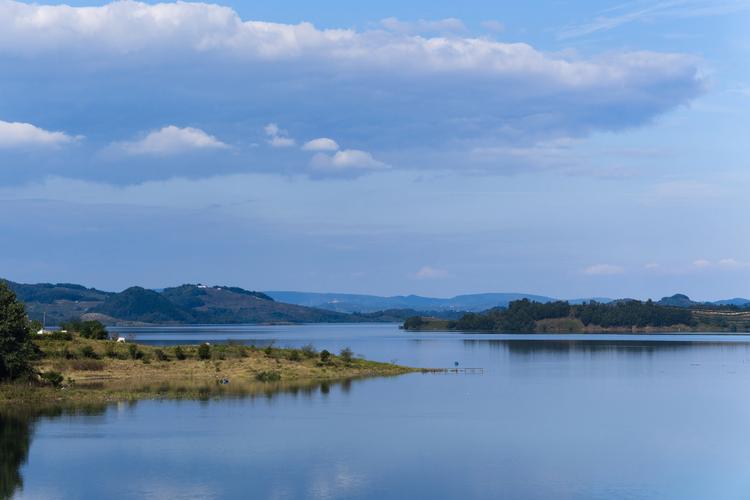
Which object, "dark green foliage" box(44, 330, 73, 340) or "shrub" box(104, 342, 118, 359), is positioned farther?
"dark green foliage" box(44, 330, 73, 340)

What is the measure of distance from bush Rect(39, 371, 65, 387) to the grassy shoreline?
0.21 meters

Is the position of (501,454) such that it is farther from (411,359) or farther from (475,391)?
(411,359)

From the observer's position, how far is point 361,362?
134 m

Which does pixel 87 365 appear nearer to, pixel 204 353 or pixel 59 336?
pixel 59 336

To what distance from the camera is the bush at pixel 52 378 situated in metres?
94.6

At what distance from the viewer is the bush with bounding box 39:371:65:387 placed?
94.6 m

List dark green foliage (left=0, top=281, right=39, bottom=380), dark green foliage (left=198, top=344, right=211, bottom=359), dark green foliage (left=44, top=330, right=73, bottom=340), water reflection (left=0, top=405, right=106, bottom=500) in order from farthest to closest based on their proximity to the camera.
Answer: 1. dark green foliage (left=198, top=344, right=211, bottom=359)
2. dark green foliage (left=44, top=330, right=73, bottom=340)
3. dark green foliage (left=0, top=281, right=39, bottom=380)
4. water reflection (left=0, top=405, right=106, bottom=500)

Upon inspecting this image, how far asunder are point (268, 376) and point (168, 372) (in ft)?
40.9

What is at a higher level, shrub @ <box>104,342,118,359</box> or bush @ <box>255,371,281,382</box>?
shrub @ <box>104,342,118,359</box>

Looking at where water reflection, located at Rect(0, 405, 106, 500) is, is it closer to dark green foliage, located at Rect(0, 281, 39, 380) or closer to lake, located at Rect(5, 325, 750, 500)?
lake, located at Rect(5, 325, 750, 500)

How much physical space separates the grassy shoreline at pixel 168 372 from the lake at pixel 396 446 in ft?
25.7

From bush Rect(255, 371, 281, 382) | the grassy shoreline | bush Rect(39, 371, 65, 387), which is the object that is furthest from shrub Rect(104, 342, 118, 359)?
bush Rect(39, 371, 65, 387)

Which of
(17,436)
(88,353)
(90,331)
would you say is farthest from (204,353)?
(17,436)

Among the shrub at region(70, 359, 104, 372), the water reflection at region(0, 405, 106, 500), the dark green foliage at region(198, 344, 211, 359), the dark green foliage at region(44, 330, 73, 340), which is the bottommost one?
the water reflection at region(0, 405, 106, 500)
